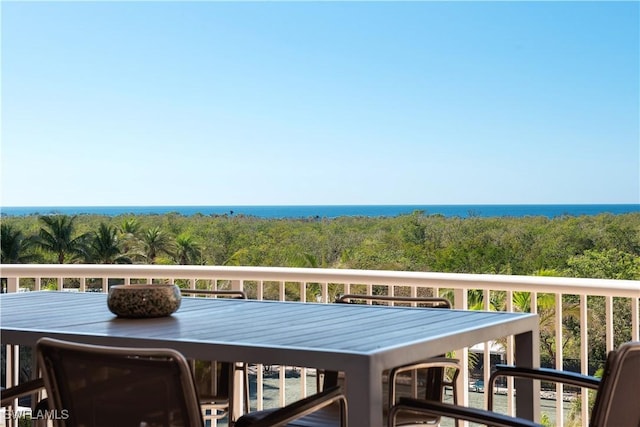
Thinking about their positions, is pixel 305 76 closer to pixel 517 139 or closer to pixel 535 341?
pixel 517 139

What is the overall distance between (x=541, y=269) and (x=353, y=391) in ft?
97.3

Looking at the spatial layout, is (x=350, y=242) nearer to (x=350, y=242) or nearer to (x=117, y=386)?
(x=350, y=242)

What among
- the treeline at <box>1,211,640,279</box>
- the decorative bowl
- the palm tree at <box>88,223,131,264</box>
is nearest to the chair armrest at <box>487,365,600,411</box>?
the decorative bowl

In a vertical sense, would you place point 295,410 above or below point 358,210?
below

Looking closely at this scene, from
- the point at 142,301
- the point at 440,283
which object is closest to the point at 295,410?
the point at 142,301

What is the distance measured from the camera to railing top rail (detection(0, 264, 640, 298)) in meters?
3.44

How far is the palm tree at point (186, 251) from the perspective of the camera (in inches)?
1350

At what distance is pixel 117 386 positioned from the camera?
5.83ft

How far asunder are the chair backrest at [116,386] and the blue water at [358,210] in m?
33.5

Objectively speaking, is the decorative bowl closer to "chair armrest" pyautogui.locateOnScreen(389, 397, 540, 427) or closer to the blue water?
"chair armrest" pyautogui.locateOnScreen(389, 397, 540, 427)

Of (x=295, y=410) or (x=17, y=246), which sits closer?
(x=295, y=410)

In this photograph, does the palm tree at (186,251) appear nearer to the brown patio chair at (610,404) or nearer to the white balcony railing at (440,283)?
the white balcony railing at (440,283)

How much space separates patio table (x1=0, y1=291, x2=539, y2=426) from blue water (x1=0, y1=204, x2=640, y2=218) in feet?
107

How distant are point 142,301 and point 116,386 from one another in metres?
0.79
